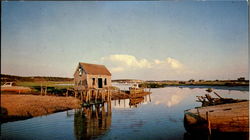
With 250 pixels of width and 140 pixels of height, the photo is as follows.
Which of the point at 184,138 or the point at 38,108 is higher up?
the point at 38,108

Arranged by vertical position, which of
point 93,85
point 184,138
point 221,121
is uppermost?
point 93,85

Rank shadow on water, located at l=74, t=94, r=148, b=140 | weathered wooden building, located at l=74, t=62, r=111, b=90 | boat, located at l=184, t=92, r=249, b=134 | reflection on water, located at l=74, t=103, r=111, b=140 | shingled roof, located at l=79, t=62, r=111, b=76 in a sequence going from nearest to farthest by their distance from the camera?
1. boat, located at l=184, t=92, r=249, b=134
2. shadow on water, located at l=74, t=94, r=148, b=140
3. reflection on water, located at l=74, t=103, r=111, b=140
4. weathered wooden building, located at l=74, t=62, r=111, b=90
5. shingled roof, located at l=79, t=62, r=111, b=76

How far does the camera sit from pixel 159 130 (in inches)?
661

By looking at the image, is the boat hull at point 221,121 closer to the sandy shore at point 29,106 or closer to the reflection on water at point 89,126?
the reflection on water at point 89,126

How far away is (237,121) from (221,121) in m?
0.93

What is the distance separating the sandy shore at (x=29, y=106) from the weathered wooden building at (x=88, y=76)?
19.7 ft

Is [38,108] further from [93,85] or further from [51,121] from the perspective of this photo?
[93,85]

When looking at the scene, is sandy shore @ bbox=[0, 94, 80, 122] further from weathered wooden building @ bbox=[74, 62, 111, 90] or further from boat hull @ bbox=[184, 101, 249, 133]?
boat hull @ bbox=[184, 101, 249, 133]

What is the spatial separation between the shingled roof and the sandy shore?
7401 millimetres

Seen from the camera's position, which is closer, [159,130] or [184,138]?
[184,138]

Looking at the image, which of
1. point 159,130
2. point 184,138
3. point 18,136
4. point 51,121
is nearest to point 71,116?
point 51,121

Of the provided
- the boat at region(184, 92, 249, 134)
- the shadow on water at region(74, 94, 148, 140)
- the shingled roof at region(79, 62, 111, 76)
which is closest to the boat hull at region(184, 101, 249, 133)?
the boat at region(184, 92, 249, 134)

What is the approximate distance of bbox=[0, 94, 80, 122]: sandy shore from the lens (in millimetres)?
19266

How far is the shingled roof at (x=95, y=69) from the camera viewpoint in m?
34.0
